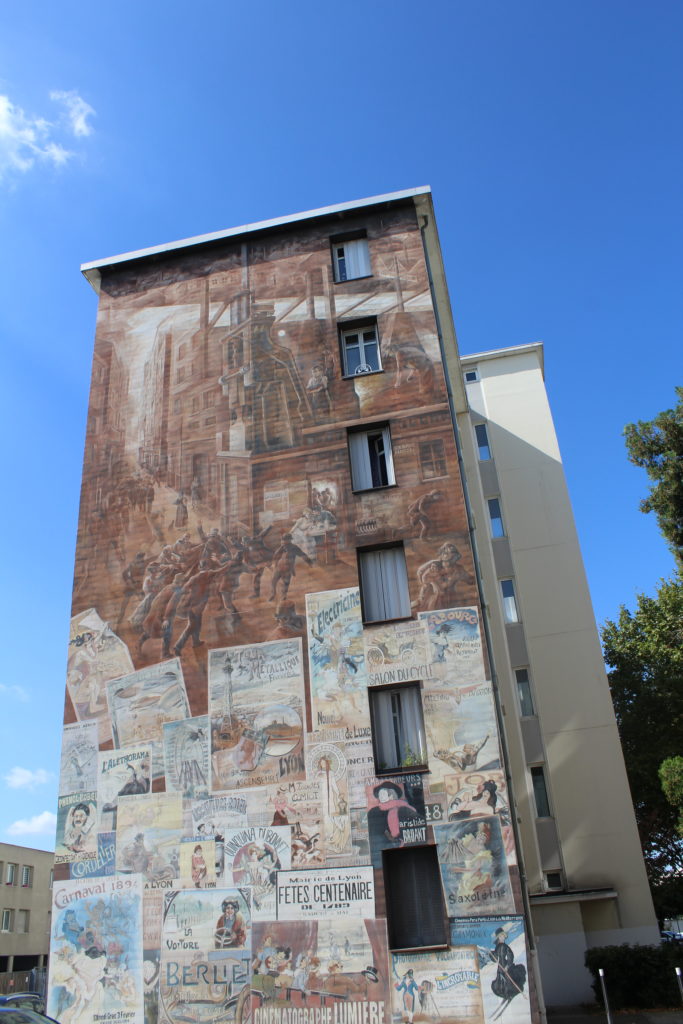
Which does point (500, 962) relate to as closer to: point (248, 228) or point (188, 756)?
point (188, 756)

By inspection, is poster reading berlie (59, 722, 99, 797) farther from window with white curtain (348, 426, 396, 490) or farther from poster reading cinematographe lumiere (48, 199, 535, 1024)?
window with white curtain (348, 426, 396, 490)

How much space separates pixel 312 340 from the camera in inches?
905

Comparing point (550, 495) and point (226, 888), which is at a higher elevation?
point (550, 495)

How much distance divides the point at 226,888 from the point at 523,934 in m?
6.25

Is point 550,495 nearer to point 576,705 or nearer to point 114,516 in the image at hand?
point 576,705

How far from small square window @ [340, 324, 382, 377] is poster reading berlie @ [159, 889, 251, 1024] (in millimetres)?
13773

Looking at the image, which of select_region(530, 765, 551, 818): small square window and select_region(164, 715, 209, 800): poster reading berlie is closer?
select_region(164, 715, 209, 800): poster reading berlie

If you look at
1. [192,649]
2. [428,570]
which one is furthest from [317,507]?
[192,649]

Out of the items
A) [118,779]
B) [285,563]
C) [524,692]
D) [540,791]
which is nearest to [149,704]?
[118,779]

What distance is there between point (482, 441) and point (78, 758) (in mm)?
19677

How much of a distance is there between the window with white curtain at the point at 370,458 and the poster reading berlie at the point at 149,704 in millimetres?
6689

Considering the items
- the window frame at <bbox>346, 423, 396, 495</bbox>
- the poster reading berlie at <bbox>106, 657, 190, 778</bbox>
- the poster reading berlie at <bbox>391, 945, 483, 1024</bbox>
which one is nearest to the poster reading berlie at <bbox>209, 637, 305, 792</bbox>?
the poster reading berlie at <bbox>106, 657, 190, 778</bbox>

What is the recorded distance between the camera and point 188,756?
18.3 m

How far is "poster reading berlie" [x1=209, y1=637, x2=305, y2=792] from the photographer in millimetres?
17750
